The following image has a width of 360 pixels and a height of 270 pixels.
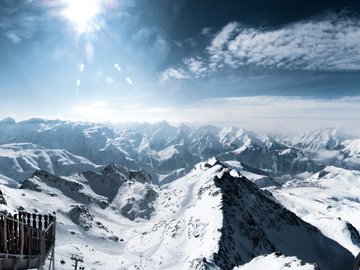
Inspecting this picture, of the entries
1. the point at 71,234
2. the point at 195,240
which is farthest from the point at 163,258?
the point at 71,234

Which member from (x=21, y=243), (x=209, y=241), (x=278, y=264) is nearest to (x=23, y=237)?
(x=21, y=243)

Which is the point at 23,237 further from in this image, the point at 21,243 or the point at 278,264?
the point at 278,264

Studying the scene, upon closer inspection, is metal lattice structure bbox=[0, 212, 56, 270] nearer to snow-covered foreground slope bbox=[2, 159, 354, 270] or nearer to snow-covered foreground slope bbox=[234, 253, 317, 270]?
snow-covered foreground slope bbox=[234, 253, 317, 270]

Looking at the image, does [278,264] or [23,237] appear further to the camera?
[278,264]

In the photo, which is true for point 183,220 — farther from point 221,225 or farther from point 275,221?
point 275,221

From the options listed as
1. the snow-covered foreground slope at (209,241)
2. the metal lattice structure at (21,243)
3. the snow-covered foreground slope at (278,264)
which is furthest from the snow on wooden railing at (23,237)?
the snow-covered foreground slope at (209,241)

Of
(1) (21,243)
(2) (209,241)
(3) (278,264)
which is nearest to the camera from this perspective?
Result: (1) (21,243)

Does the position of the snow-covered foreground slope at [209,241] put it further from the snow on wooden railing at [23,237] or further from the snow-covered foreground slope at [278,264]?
the snow on wooden railing at [23,237]

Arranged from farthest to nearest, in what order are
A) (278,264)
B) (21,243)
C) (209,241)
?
(209,241)
(278,264)
(21,243)

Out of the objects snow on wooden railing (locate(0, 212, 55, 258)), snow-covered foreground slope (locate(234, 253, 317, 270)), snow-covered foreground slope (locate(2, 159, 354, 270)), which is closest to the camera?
snow on wooden railing (locate(0, 212, 55, 258))

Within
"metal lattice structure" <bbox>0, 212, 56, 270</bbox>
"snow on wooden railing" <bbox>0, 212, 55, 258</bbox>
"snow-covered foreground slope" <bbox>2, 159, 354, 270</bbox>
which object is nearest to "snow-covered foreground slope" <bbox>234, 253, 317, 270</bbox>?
"snow-covered foreground slope" <bbox>2, 159, 354, 270</bbox>
